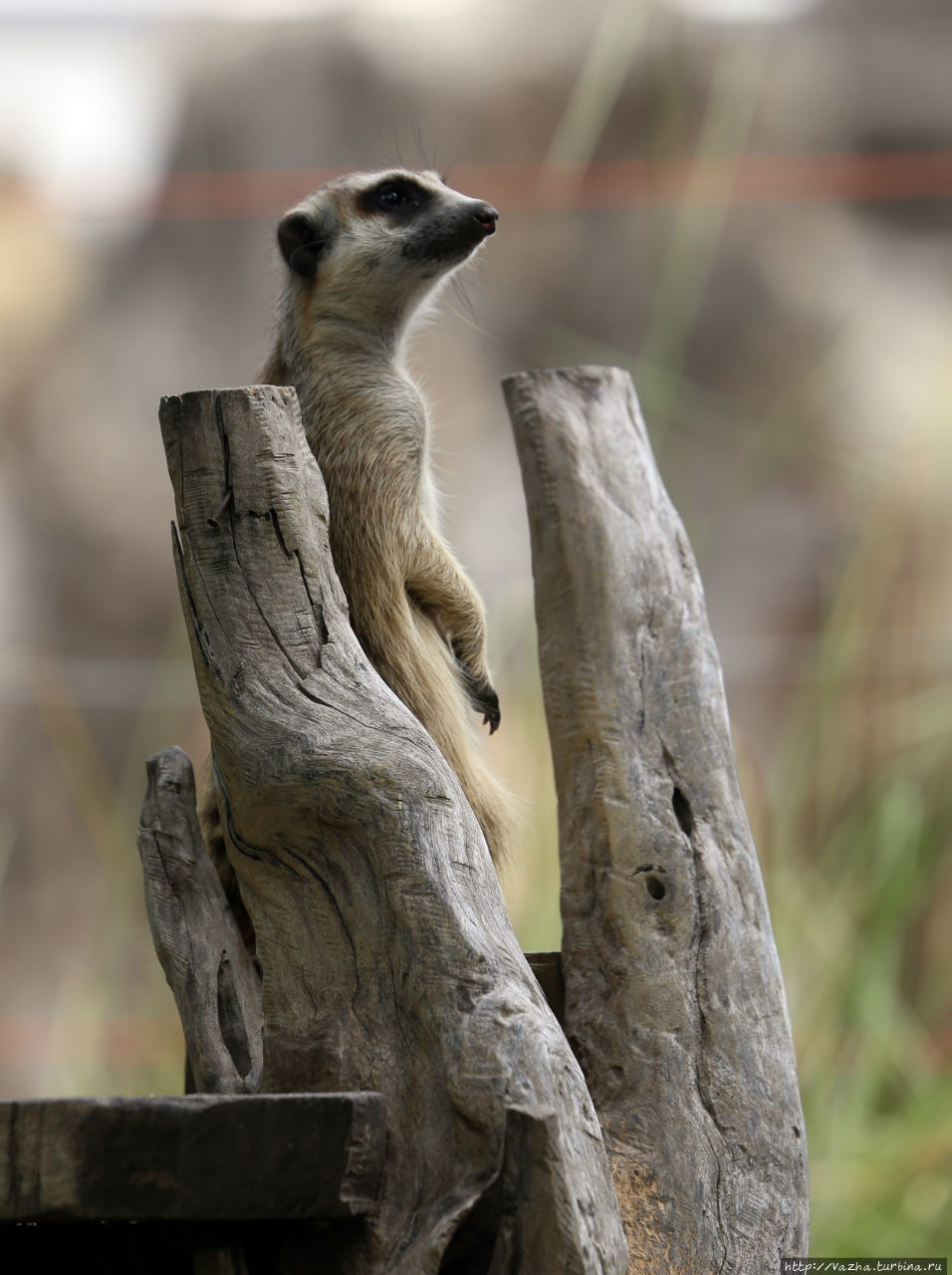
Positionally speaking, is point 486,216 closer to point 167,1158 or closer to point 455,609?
point 455,609

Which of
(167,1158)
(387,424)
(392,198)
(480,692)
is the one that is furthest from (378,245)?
(167,1158)

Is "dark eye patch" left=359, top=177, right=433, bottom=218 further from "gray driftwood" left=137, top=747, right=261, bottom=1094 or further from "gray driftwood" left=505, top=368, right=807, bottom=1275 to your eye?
"gray driftwood" left=137, top=747, right=261, bottom=1094

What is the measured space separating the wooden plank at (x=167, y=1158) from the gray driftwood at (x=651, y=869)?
0.46 metres

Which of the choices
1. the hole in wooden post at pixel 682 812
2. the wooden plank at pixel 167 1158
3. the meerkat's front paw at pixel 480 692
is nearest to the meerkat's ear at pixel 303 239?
the meerkat's front paw at pixel 480 692

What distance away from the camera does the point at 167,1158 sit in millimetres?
1002

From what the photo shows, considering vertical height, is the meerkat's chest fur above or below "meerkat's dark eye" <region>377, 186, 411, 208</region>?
below

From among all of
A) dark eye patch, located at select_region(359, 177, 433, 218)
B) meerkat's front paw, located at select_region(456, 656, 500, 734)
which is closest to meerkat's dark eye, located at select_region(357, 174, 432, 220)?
dark eye patch, located at select_region(359, 177, 433, 218)

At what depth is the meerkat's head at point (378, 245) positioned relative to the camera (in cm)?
197

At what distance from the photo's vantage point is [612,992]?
4.95 ft

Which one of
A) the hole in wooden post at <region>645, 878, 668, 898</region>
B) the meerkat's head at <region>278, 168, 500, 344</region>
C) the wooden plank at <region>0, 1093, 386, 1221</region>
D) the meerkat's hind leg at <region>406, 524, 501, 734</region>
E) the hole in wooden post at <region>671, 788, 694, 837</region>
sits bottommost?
the wooden plank at <region>0, 1093, 386, 1221</region>

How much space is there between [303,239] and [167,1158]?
1408mm

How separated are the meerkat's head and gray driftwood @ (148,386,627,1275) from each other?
2.13ft

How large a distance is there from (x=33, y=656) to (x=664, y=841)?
2928mm

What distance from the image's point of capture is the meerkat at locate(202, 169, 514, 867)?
177cm
